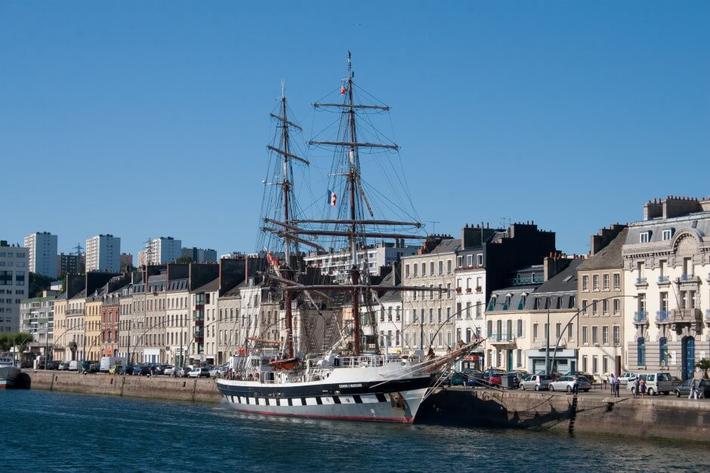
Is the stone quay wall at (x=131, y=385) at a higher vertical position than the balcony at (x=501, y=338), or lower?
lower

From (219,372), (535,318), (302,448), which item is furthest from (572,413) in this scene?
(219,372)

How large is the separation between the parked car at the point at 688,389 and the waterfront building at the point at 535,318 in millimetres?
27751

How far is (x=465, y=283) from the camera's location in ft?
395

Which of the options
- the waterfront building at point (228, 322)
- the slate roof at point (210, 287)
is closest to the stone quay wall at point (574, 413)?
the waterfront building at point (228, 322)

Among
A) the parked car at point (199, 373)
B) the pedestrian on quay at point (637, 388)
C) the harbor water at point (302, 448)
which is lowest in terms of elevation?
the harbor water at point (302, 448)

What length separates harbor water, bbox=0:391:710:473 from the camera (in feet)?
199

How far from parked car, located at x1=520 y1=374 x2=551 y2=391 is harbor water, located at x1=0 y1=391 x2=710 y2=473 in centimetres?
808

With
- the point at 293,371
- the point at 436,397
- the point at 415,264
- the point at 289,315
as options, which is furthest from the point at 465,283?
the point at 436,397

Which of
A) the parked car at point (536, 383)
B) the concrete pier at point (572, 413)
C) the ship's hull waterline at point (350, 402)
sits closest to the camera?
the concrete pier at point (572, 413)

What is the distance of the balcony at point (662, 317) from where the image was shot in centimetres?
9394

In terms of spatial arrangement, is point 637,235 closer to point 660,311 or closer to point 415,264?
point 660,311

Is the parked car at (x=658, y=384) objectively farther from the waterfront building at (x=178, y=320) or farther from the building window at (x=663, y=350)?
the waterfront building at (x=178, y=320)

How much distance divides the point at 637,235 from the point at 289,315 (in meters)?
27.5

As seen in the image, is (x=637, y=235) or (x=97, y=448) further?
(x=637, y=235)
